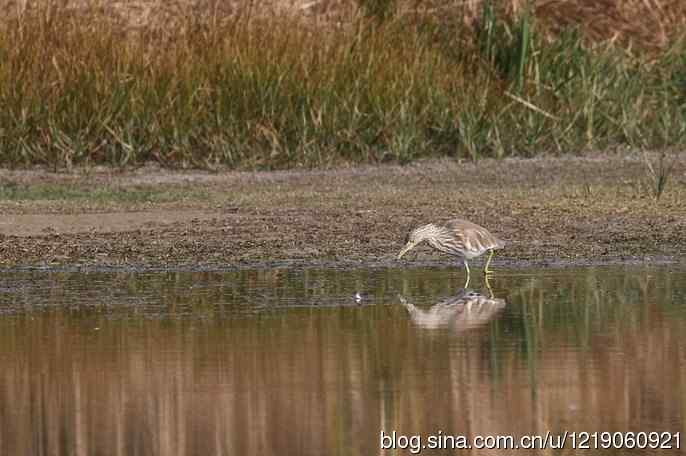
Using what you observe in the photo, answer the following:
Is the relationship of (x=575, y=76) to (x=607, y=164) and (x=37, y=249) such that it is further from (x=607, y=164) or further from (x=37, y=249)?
(x=37, y=249)

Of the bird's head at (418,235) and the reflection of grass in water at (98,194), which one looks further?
the reflection of grass in water at (98,194)

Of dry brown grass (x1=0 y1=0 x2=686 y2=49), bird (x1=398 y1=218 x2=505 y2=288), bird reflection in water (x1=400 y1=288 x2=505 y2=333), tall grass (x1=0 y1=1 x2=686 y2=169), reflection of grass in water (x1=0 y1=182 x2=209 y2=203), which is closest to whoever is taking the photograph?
bird reflection in water (x1=400 y1=288 x2=505 y2=333)

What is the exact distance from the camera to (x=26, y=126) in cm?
1590

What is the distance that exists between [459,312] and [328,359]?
4.74 feet

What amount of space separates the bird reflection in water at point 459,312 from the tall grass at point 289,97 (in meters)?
7.09

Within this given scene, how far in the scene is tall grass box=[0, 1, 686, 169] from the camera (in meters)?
15.9

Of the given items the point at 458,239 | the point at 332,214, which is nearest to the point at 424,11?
the point at 332,214

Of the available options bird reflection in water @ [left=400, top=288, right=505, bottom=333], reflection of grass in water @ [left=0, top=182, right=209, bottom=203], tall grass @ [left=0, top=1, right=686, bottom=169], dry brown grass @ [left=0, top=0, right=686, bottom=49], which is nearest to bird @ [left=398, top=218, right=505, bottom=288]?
bird reflection in water @ [left=400, top=288, right=505, bottom=333]

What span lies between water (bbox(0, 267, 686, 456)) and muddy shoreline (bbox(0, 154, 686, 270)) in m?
0.66

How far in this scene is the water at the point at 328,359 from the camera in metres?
5.88

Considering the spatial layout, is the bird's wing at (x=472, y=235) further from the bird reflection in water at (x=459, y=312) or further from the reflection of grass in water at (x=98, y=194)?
the reflection of grass in water at (x=98, y=194)

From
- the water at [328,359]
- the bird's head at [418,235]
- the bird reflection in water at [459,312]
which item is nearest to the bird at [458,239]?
the bird's head at [418,235]

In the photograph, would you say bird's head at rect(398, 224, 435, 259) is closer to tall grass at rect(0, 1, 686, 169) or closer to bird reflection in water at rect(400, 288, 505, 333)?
bird reflection in water at rect(400, 288, 505, 333)

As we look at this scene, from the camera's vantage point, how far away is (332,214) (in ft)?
41.0
